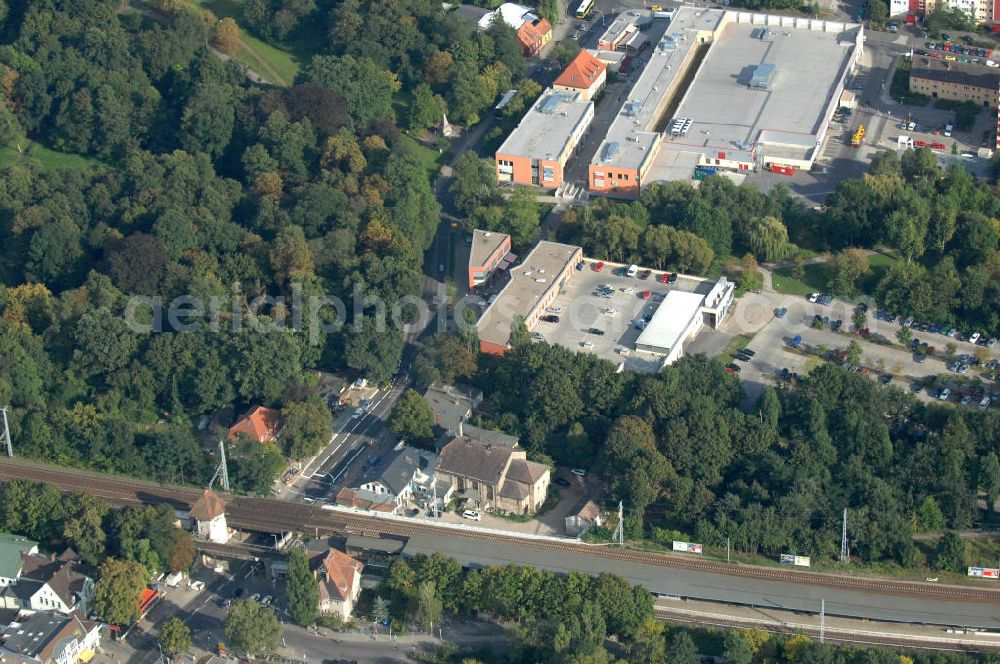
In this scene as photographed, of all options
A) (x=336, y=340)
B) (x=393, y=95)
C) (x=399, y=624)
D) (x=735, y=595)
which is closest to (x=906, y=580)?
(x=735, y=595)

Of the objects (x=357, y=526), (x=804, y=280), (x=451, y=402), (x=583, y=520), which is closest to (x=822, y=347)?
(x=804, y=280)

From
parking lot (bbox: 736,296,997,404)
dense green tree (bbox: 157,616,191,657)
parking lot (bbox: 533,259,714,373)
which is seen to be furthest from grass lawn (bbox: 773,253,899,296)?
dense green tree (bbox: 157,616,191,657)

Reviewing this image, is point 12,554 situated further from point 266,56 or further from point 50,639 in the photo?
point 266,56

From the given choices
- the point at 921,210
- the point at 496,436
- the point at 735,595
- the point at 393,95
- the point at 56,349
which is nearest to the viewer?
the point at 735,595

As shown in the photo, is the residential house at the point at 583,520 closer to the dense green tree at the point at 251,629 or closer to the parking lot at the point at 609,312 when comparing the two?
the parking lot at the point at 609,312

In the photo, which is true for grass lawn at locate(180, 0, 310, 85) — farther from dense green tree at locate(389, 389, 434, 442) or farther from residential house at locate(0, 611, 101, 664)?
residential house at locate(0, 611, 101, 664)

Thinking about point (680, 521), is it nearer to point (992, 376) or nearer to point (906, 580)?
point (906, 580)
